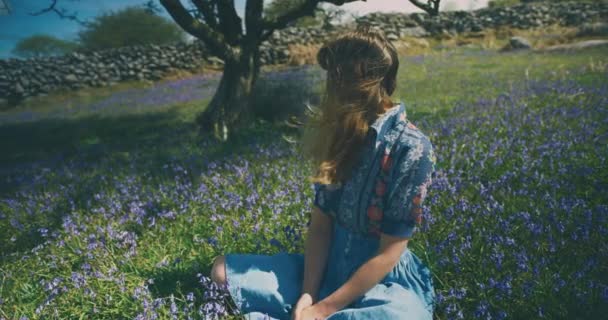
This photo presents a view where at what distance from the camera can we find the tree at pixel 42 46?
21.1 metres

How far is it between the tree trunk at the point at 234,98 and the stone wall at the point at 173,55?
11189 mm

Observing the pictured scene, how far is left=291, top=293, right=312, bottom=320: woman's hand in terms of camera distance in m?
2.15

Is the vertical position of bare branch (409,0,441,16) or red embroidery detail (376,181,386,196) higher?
bare branch (409,0,441,16)

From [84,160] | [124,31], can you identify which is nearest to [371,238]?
[84,160]

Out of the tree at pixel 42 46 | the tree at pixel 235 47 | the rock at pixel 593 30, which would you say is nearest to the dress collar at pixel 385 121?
the tree at pixel 235 47

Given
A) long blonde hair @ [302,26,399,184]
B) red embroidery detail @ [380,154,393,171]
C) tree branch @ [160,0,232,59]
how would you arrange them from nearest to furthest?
long blonde hair @ [302,26,399,184], red embroidery detail @ [380,154,393,171], tree branch @ [160,0,232,59]

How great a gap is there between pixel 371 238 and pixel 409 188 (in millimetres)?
425

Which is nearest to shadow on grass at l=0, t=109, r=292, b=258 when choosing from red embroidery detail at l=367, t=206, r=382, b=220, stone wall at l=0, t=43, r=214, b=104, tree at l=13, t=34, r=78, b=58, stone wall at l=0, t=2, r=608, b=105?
red embroidery detail at l=367, t=206, r=382, b=220

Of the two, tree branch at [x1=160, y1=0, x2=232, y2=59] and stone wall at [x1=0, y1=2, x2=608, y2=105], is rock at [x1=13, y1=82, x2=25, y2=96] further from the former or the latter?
tree branch at [x1=160, y1=0, x2=232, y2=59]

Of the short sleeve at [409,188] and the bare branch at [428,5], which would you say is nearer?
the short sleeve at [409,188]

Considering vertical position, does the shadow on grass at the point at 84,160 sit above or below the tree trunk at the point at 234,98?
below

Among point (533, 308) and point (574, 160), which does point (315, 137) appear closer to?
point (533, 308)

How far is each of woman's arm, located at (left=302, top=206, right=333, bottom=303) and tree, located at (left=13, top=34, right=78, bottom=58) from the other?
23.2 meters

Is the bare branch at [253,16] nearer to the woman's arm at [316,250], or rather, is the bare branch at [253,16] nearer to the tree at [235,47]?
the tree at [235,47]
